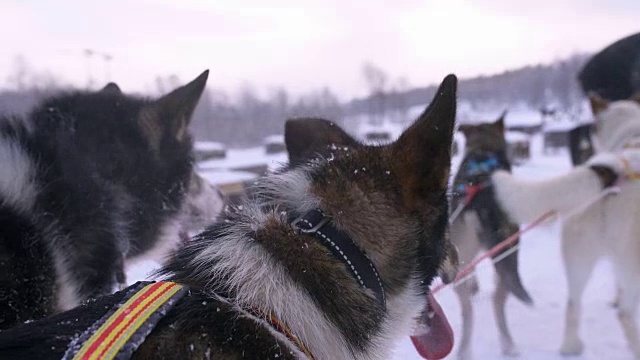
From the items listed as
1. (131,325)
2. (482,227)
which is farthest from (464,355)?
(131,325)

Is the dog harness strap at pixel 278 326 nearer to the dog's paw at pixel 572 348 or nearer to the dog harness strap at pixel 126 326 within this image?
the dog harness strap at pixel 126 326

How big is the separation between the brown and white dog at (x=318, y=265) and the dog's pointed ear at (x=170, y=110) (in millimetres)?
1271

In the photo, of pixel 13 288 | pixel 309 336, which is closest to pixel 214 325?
pixel 309 336

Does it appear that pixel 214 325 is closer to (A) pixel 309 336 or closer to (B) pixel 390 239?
(A) pixel 309 336

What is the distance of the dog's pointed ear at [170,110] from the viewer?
2426mm

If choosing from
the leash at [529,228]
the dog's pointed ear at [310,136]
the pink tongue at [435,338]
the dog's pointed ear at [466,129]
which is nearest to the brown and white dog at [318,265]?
the dog's pointed ear at [310,136]

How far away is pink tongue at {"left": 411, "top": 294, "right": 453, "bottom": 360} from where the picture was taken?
1.64m

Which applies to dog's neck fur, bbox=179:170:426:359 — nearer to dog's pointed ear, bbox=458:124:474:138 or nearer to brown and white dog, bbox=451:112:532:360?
brown and white dog, bbox=451:112:532:360

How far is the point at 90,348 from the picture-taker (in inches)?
32.1

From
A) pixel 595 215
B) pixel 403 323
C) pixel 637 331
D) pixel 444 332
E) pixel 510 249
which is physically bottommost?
pixel 637 331

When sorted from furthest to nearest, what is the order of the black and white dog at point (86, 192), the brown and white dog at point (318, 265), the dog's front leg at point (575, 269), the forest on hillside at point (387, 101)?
the forest on hillside at point (387, 101) < the dog's front leg at point (575, 269) < the black and white dog at point (86, 192) < the brown and white dog at point (318, 265)

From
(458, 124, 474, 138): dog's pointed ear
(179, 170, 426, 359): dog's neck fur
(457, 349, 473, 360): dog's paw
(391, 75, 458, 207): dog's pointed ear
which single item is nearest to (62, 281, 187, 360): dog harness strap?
(179, 170, 426, 359): dog's neck fur

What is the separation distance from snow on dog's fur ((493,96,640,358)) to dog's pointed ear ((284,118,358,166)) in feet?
6.98

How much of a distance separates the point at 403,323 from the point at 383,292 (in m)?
0.19
